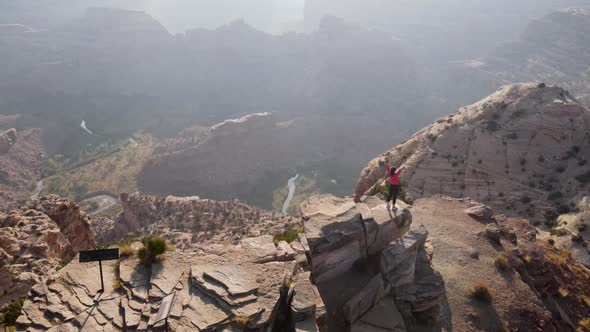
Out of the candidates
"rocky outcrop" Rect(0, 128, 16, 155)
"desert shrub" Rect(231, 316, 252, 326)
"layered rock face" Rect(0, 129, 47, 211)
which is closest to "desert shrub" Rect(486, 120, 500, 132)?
"desert shrub" Rect(231, 316, 252, 326)

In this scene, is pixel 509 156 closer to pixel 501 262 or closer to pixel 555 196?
pixel 555 196

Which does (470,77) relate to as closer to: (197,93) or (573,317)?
(197,93)

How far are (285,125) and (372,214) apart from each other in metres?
124

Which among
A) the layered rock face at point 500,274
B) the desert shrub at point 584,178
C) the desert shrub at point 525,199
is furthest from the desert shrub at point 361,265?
the desert shrub at point 584,178

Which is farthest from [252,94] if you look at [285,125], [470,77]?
[470,77]

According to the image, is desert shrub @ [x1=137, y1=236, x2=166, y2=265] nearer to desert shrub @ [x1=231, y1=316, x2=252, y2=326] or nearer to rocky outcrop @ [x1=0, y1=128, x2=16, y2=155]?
desert shrub @ [x1=231, y1=316, x2=252, y2=326]

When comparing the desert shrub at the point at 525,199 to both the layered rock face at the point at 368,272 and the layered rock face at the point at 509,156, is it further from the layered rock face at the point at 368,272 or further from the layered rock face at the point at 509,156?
the layered rock face at the point at 368,272

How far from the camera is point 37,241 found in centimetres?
2708

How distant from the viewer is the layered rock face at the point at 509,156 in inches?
1678

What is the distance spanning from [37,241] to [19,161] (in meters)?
99.3

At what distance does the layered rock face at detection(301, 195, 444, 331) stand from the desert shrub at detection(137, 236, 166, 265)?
691cm

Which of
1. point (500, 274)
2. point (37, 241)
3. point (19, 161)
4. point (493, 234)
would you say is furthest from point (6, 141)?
point (500, 274)

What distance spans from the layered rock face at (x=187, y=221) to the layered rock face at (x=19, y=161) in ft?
130

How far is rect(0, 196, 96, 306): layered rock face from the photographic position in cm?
2230
